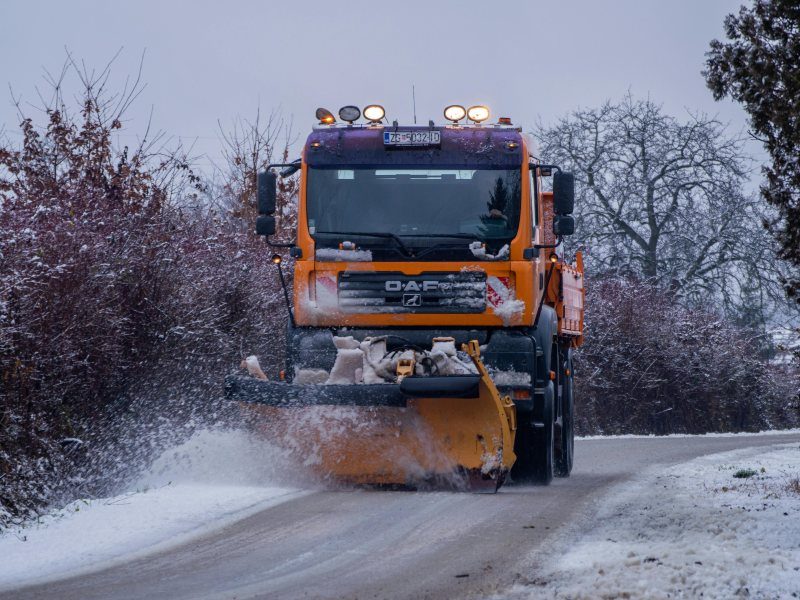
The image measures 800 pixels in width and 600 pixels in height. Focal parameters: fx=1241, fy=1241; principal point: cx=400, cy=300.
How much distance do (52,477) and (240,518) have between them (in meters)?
1.87

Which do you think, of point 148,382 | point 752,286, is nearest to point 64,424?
point 148,382

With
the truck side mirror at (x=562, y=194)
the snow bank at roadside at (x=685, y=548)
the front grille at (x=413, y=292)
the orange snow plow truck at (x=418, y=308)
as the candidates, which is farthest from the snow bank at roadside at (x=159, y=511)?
the truck side mirror at (x=562, y=194)

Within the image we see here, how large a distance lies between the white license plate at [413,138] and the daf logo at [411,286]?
4.24 feet

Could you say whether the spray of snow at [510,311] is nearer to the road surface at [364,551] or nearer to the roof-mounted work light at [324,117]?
the road surface at [364,551]

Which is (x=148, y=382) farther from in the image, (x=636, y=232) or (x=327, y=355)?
(x=636, y=232)

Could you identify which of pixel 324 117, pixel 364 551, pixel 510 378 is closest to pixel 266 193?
pixel 324 117

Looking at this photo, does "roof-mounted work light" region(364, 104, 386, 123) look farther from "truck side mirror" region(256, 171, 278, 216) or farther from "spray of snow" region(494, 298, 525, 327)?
"spray of snow" region(494, 298, 525, 327)

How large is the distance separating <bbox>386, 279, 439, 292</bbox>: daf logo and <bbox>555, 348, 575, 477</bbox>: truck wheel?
2742 millimetres

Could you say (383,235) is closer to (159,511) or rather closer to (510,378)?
(510,378)

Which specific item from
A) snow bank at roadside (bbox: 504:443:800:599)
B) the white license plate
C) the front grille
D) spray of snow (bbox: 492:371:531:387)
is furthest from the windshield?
snow bank at roadside (bbox: 504:443:800:599)

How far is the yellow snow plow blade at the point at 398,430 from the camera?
9.70 metres

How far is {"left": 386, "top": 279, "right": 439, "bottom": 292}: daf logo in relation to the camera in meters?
10.5

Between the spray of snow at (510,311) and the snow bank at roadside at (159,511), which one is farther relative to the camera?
the spray of snow at (510,311)

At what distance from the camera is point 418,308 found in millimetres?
10547
